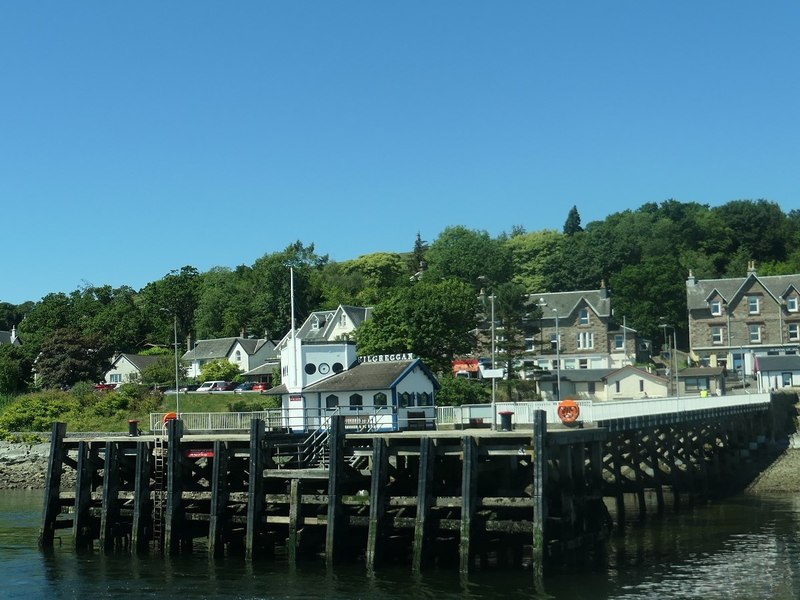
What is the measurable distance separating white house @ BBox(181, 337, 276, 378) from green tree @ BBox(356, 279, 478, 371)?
31.3 m

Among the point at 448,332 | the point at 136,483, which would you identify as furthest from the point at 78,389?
the point at 136,483

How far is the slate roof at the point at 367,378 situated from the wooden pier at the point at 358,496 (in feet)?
16.2

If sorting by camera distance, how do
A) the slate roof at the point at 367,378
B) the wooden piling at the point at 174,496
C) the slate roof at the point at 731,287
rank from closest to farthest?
the wooden piling at the point at 174,496
the slate roof at the point at 367,378
the slate roof at the point at 731,287

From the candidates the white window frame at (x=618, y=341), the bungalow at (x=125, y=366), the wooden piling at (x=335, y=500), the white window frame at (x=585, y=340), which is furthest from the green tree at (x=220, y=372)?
the wooden piling at (x=335, y=500)

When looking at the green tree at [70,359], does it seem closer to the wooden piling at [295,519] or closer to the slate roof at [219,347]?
the slate roof at [219,347]

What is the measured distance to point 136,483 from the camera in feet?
119

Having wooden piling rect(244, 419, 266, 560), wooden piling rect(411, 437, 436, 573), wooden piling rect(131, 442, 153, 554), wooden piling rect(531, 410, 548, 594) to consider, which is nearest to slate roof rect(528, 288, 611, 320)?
wooden piling rect(131, 442, 153, 554)

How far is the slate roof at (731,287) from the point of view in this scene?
105 meters

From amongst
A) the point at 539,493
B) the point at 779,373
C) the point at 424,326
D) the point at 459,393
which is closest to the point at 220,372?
the point at 424,326

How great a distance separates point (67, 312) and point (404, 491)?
337 feet

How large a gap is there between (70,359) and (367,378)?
6623 centimetres

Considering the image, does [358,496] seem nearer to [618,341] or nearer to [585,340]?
[585,340]

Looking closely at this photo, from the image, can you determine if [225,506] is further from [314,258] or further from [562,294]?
[314,258]

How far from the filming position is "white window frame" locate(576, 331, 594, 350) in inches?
4245
